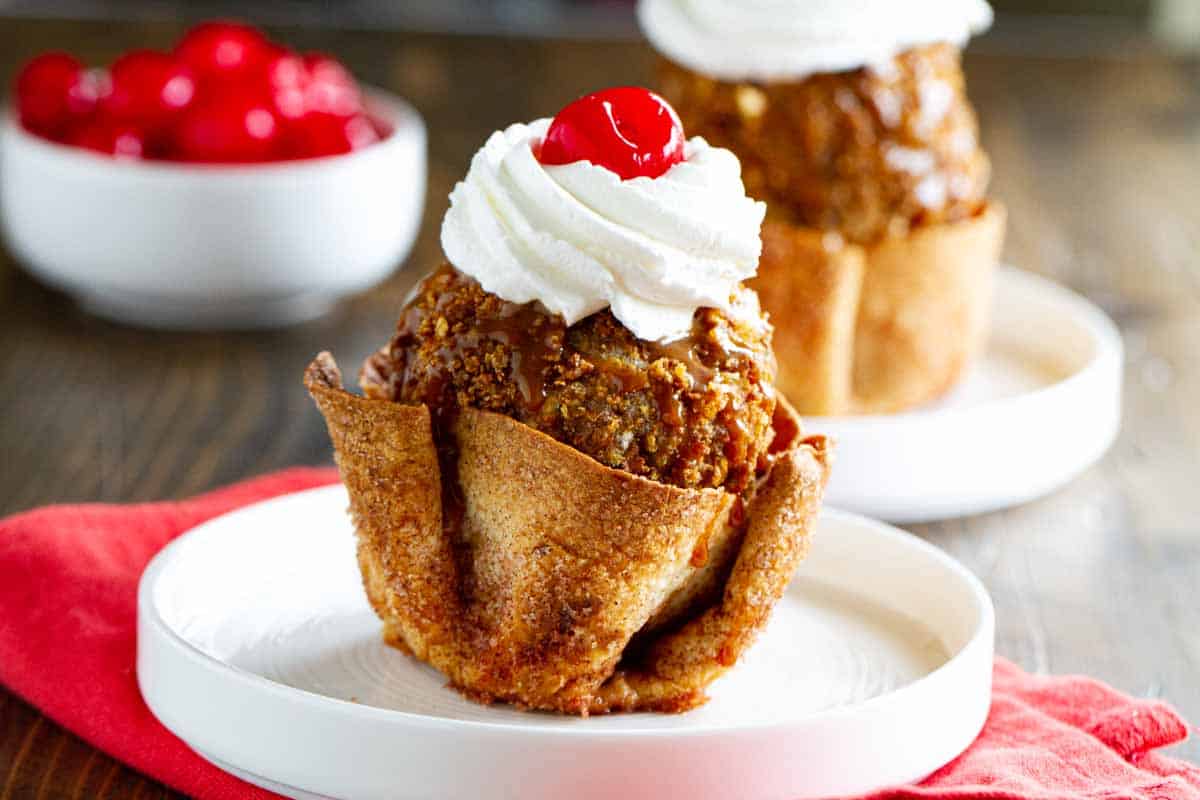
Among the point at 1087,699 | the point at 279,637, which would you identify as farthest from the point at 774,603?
the point at 279,637

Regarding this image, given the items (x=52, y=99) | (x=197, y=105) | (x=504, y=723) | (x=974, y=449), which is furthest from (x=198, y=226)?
(x=504, y=723)

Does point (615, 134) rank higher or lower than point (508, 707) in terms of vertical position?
higher

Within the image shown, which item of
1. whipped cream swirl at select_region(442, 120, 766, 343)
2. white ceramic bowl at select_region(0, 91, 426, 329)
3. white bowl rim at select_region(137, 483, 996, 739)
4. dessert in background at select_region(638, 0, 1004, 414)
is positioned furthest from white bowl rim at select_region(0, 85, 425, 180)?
whipped cream swirl at select_region(442, 120, 766, 343)

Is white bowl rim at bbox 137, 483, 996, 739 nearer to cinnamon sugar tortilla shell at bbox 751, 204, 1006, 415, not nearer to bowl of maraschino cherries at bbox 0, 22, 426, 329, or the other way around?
cinnamon sugar tortilla shell at bbox 751, 204, 1006, 415

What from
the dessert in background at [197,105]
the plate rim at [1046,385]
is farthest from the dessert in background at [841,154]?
the dessert in background at [197,105]

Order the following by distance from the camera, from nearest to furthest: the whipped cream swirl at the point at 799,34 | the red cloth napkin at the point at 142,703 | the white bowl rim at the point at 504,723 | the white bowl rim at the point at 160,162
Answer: the white bowl rim at the point at 504,723 < the red cloth napkin at the point at 142,703 < the whipped cream swirl at the point at 799,34 < the white bowl rim at the point at 160,162

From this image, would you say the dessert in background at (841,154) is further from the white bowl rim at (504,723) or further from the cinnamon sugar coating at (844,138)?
the white bowl rim at (504,723)

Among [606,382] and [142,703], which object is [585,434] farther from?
[142,703]
